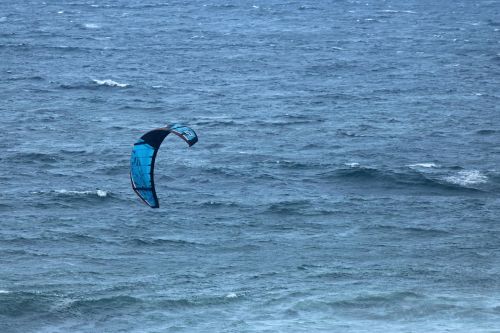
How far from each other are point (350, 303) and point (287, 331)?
5384 millimetres

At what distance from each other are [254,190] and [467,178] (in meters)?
16.6

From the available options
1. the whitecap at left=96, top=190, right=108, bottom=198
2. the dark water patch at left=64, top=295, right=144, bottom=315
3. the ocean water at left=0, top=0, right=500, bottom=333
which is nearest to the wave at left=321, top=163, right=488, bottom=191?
the ocean water at left=0, top=0, right=500, bottom=333

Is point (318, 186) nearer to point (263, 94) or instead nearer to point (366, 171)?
point (366, 171)

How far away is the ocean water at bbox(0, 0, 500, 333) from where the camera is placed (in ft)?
182

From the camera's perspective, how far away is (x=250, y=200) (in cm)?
7488

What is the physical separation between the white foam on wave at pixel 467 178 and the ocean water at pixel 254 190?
229 millimetres

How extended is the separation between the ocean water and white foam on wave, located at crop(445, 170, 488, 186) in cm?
23

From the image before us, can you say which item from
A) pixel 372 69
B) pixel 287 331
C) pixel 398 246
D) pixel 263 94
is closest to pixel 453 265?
pixel 398 246

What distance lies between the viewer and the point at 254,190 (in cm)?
7750

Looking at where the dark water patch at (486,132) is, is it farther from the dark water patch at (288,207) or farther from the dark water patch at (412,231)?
the dark water patch at (412,231)

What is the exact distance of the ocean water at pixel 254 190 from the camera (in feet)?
182

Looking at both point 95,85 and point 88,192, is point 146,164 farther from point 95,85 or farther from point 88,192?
point 95,85

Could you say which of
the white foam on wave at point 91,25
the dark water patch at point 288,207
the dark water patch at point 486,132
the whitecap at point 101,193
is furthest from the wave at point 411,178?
the white foam on wave at point 91,25

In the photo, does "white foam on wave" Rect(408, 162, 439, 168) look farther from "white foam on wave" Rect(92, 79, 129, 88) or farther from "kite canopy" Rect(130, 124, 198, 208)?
"white foam on wave" Rect(92, 79, 129, 88)
